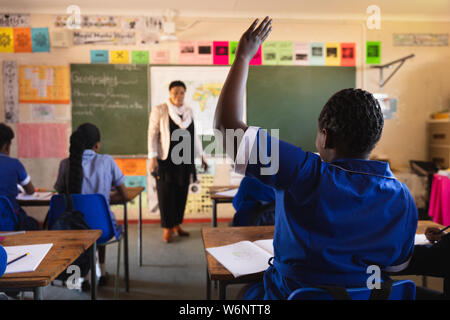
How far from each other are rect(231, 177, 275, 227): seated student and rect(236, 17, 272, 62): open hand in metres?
1.07

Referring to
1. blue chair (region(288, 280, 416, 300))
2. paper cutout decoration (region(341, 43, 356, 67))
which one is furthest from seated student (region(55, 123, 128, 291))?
paper cutout decoration (region(341, 43, 356, 67))

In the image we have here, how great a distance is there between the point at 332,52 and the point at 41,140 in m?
3.79

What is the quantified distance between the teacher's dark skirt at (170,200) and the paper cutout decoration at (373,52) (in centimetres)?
287

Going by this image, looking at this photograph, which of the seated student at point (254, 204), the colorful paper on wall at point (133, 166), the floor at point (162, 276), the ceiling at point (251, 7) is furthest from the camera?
the colorful paper on wall at point (133, 166)

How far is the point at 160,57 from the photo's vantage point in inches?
167

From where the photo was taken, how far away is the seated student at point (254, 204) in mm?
1790

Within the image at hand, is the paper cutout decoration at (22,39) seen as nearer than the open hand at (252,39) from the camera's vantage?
No

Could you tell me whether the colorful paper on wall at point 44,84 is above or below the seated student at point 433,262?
above

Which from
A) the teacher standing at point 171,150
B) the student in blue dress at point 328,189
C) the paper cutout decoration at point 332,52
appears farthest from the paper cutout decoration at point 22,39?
the student in blue dress at point 328,189

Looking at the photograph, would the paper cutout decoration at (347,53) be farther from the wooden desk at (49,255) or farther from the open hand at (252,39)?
the open hand at (252,39)

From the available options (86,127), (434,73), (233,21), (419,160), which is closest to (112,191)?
(86,127)

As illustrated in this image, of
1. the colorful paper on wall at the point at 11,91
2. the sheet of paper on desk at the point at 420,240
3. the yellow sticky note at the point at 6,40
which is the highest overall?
the yellow sticky note at the point at 6,40

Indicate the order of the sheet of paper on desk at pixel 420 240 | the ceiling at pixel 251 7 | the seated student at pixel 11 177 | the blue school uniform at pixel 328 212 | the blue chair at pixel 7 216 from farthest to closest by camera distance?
the ceiling at pixel 251 7 < the seated student at pixel 11 177 < the blue chair at pixel 7 216 < the sheet of paper on desk at pixel 420 240 < the blue school uniform at pixel 328 212
